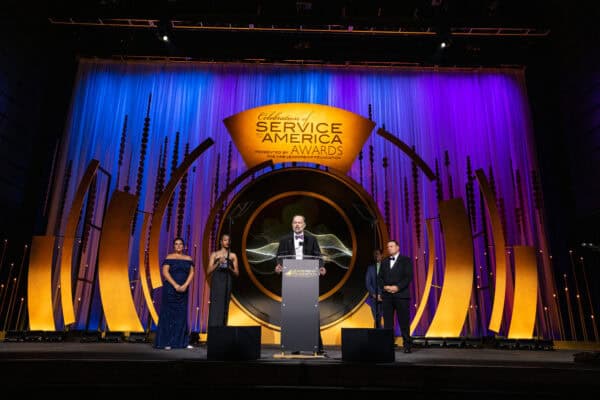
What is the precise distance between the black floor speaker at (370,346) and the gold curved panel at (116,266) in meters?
4.08

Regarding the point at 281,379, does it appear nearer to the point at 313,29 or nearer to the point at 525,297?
the point at 525,297

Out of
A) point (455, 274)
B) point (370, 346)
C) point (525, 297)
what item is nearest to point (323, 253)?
point (455, 274)

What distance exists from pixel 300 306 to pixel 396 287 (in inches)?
65.8

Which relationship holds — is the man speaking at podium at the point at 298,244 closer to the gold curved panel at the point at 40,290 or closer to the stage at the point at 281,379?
the stage at the point at 281,379

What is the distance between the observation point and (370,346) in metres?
3.54

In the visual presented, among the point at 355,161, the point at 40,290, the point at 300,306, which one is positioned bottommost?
the point at 300,306

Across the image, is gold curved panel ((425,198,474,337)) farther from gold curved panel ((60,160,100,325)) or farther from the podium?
gold curved panel ((60,160,100,325))

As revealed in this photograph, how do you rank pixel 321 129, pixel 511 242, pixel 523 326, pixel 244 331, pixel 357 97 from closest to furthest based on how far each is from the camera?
pixel 244 331, pixel 523 326, pixel 321 129, pixel 511 242, pixel 357 97

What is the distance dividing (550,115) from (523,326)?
5.21m

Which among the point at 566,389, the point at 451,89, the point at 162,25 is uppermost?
the point at 162,25

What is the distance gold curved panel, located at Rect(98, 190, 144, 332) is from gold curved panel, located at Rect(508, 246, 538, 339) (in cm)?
566

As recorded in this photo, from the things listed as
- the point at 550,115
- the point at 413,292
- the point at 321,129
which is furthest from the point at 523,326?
the point at 550,115

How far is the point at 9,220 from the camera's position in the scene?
784 cm

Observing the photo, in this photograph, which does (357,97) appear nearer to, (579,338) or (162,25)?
(162,25)
